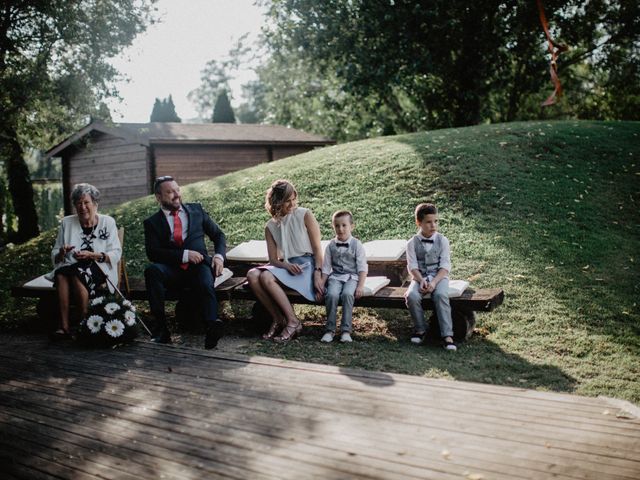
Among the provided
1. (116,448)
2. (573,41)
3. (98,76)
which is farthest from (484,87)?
(116,448)

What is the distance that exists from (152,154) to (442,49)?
11272 millimetres

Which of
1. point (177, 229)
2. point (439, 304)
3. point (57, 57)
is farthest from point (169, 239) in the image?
point (57, 57)

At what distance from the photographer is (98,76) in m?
14.2

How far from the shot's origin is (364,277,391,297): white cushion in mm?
5863

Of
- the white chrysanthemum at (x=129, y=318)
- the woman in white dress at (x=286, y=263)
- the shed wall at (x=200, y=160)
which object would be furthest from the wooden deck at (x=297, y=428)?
Answer: the shed wall at (x=200, y=160)

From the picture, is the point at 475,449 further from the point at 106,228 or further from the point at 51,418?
the point at 106,228

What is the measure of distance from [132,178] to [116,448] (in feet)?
63.9

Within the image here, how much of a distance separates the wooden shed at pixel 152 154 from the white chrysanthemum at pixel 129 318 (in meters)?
15.5

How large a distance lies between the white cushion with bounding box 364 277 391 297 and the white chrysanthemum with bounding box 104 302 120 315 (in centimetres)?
250

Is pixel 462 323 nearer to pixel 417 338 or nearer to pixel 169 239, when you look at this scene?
pixel 417 338

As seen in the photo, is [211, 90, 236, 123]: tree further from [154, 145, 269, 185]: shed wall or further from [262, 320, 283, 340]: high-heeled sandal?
[262, 320, 283, 340]: high-heeled sandal

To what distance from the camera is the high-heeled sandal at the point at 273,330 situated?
19.8 feet

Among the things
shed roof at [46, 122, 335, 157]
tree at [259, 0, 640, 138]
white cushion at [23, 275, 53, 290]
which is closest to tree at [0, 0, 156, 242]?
shed roof at [46, 122, 335, 157]

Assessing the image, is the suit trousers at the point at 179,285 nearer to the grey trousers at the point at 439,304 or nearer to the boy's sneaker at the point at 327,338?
the boy's sneaker at the point at 327,338
